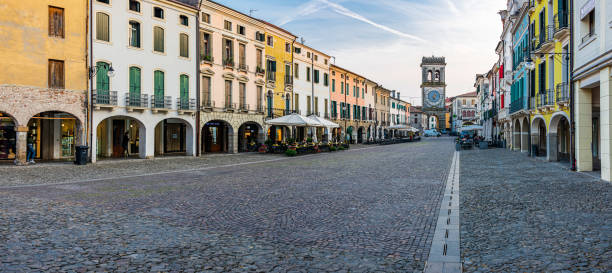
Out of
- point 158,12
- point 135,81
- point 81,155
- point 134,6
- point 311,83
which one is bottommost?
point 81,155

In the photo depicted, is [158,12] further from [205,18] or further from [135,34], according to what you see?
[205,18]

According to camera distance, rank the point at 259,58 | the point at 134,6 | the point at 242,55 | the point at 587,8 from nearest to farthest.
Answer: the point at 587,8, the point at 134,6, the point at 242,55, the point at 259,58

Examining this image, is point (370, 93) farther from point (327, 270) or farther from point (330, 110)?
point (327, 270)

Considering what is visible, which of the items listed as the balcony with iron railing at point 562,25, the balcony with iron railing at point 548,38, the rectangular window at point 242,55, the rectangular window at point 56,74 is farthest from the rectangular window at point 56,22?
the balcony with iron railing at point 548,38

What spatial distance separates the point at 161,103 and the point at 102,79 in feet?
12.2

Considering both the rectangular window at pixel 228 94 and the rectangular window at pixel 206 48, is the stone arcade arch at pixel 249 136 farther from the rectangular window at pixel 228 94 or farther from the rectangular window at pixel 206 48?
the rectangular window at pixel 206 48

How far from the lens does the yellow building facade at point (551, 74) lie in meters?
17.4

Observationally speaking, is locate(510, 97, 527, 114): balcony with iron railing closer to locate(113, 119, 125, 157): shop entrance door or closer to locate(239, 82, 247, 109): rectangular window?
locate(239, 82, 247, 109): rectangular window

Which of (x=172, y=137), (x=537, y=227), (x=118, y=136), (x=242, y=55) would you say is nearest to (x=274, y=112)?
(x=242, y=55)

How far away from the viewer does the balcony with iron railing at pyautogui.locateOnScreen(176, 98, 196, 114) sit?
2494 cm

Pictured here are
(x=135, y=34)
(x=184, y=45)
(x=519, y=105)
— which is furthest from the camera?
(x=519, y=105)

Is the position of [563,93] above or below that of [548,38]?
below

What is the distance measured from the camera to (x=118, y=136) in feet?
82.0

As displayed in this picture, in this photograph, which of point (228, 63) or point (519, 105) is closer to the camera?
point (519, 105)
